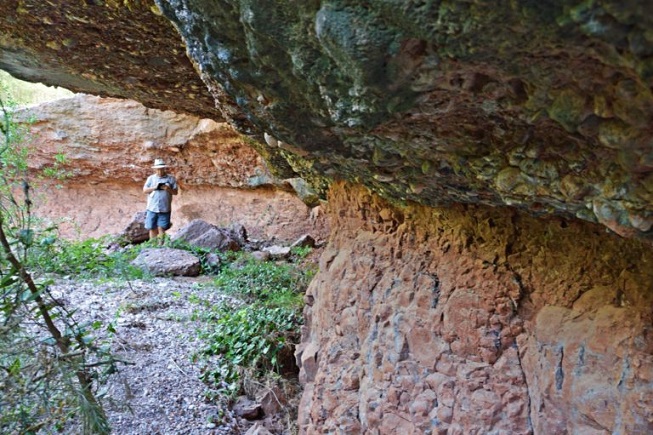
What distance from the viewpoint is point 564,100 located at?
2.80 ft

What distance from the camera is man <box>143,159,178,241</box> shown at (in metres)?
6.60

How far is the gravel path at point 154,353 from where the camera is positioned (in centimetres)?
267

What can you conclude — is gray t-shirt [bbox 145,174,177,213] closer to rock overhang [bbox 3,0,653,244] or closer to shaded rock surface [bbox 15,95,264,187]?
shaded rock surface [bbox 15,95,264,187]

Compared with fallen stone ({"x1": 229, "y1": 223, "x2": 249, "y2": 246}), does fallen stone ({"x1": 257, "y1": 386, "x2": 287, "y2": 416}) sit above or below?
below

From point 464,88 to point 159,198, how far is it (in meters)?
6.15

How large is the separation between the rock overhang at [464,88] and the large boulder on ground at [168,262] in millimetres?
3897

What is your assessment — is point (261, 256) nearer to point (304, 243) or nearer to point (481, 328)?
point (304, 243)

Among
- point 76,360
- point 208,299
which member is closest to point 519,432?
point 76,360

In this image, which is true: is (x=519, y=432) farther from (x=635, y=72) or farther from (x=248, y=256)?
(x=248, y=256)

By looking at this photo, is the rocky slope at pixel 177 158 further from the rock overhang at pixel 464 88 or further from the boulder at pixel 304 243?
the rock overhang at pixel 464 88

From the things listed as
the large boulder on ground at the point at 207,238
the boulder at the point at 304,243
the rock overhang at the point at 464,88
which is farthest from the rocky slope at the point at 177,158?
the rock overhang at the point at 464,88

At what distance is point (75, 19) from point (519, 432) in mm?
2128

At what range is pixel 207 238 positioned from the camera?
20.8 ft

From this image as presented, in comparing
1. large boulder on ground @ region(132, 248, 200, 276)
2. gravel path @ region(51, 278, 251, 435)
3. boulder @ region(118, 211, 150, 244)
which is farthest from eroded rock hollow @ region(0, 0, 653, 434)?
boulder @ region(118, 211, 150, 244)
